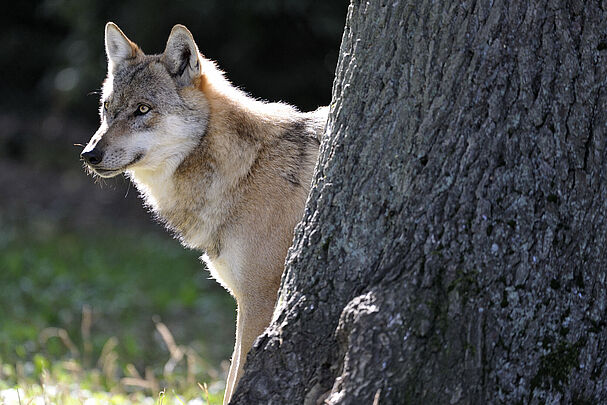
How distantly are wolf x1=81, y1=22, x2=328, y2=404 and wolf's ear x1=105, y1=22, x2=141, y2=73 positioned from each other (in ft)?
0.34

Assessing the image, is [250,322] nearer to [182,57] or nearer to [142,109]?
[142,109]

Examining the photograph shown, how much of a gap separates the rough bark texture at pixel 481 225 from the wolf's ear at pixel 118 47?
6.69ft

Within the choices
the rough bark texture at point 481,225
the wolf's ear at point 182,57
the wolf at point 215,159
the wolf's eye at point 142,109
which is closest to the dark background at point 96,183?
the wolf at point 215,159

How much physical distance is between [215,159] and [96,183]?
5712 mm

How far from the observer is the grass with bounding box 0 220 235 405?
473 centimetres

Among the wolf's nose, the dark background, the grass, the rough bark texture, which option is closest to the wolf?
the wolf's nose

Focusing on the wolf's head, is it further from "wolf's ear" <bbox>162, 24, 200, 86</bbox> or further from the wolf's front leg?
the wolf's front leg

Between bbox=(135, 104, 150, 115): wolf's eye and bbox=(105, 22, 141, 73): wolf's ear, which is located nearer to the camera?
bbox=(135, 104, 150, 115): wolf's eye

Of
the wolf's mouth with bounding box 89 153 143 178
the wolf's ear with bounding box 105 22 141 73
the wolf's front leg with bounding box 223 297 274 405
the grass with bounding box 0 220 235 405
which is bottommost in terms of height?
the grass with bounding box 0 220 235 405

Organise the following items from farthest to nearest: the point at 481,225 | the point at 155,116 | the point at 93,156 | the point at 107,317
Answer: the point at 107,317 < the point at 155,116 < the point at 93,156 < the point at 481,225

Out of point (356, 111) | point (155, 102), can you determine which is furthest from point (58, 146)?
point (356, 111)

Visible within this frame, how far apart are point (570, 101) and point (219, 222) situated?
1932 millimetres

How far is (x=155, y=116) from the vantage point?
3.84 metres

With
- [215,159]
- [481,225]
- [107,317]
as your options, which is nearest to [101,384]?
[215,159]
